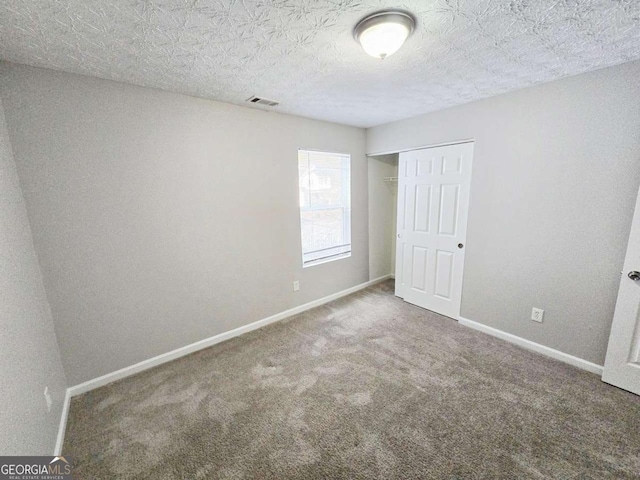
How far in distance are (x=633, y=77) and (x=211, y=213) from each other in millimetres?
3391

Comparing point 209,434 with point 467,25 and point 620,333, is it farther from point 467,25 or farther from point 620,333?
point 620,333

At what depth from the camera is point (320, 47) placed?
1557mm

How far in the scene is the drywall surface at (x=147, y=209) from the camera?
1771 mm


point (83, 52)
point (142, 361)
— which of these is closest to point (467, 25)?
point (83, 52)

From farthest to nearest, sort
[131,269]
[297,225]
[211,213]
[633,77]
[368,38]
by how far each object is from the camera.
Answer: [297,225]
[211,213]
[131,269]
[633,77]
[368,38]

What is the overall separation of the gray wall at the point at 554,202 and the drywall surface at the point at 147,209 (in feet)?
6.45

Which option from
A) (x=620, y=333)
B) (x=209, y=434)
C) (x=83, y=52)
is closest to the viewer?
(x=83, y=52)

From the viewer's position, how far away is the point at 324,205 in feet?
11.3

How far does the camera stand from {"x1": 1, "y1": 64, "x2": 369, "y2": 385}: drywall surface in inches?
69.7

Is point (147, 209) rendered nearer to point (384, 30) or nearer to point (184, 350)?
point (184, 350)

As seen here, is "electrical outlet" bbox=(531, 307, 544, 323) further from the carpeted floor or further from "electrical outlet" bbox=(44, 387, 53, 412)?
"electrical outlet" bbox=(44, 387, 53, 412)

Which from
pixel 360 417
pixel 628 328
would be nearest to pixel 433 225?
pixel 628 328

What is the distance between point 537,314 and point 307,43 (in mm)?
2896

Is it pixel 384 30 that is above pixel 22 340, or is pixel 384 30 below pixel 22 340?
above
